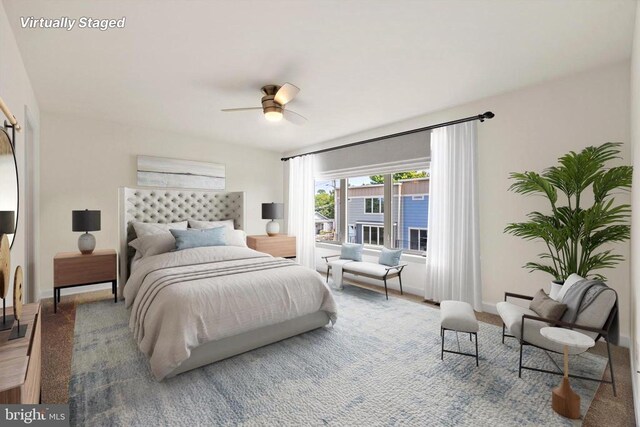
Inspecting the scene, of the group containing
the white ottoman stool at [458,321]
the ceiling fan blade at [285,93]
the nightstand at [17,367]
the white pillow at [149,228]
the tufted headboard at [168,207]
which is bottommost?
the white ottoman stool at [458,321]

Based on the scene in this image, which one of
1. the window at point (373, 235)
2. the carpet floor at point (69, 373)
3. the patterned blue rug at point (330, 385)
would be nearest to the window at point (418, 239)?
the window at point (373, 235)

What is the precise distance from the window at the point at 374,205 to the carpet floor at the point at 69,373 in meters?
2.20

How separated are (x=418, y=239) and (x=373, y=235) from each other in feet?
2.81

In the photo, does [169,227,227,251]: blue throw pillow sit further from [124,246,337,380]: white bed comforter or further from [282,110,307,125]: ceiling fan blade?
[282,110,307,125]: ceiling fan blade

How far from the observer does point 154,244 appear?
3.75 m

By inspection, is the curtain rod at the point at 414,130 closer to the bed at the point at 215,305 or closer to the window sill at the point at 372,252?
the window sill at the point at 372,252

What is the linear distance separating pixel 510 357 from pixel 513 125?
2405 mm

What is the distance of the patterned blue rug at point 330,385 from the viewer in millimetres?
1793

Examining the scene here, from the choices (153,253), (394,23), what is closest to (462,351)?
(394,23)

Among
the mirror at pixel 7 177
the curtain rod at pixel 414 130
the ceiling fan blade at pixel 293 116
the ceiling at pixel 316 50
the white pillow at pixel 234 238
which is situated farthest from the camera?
the white pillow at pixel 234 238

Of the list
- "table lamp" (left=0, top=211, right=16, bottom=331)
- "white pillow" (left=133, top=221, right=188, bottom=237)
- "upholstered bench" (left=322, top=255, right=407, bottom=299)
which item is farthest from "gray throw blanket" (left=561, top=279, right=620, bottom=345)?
"white pillow" (left=133, top=221, right=188, bottom=237)

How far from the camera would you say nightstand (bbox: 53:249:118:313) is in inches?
142

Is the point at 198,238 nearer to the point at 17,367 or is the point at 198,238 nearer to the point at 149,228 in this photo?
the point at 149,228

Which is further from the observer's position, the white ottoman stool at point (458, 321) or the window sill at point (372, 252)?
the window sill at point (372, 252)
